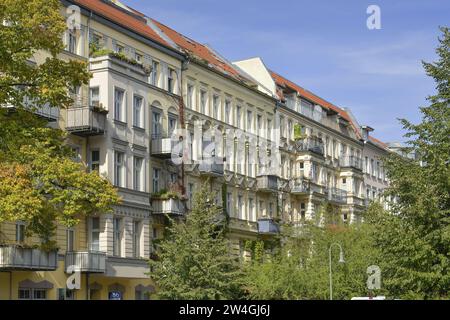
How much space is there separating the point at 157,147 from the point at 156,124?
192 cm

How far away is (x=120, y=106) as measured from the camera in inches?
1777

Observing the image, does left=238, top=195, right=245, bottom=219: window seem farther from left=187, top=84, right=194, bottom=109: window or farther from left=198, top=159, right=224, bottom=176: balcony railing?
left=187, top=84, right=194, bottom=109: window

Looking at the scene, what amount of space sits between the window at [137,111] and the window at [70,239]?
27.3 feet

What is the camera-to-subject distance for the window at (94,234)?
4222cm

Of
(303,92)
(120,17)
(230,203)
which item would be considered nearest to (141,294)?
(230,203)

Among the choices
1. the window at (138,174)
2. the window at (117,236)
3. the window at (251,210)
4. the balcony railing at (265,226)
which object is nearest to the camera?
the window at (117,236)

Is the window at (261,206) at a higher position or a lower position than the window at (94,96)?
lower

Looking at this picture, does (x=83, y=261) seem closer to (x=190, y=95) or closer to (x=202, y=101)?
(x=190, y=95)

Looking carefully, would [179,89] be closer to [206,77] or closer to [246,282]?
[206,77]

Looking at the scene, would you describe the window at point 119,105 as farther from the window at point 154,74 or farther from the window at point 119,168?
the window at point 154,74

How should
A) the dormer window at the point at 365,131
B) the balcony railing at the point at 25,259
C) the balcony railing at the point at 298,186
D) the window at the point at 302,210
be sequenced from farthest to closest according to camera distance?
the dormer window at the point at 365,131 < the window at the point at 302,210 < the balcony railing at the point at 298,186 < the balcony railing at the point at 25,259

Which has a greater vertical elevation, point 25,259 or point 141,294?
point 25,259

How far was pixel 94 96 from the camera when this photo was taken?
4366cm

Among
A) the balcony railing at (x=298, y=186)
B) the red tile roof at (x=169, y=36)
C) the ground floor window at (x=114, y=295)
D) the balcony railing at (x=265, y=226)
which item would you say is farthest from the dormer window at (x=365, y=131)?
the ground floor window at (x=114, y=295)
